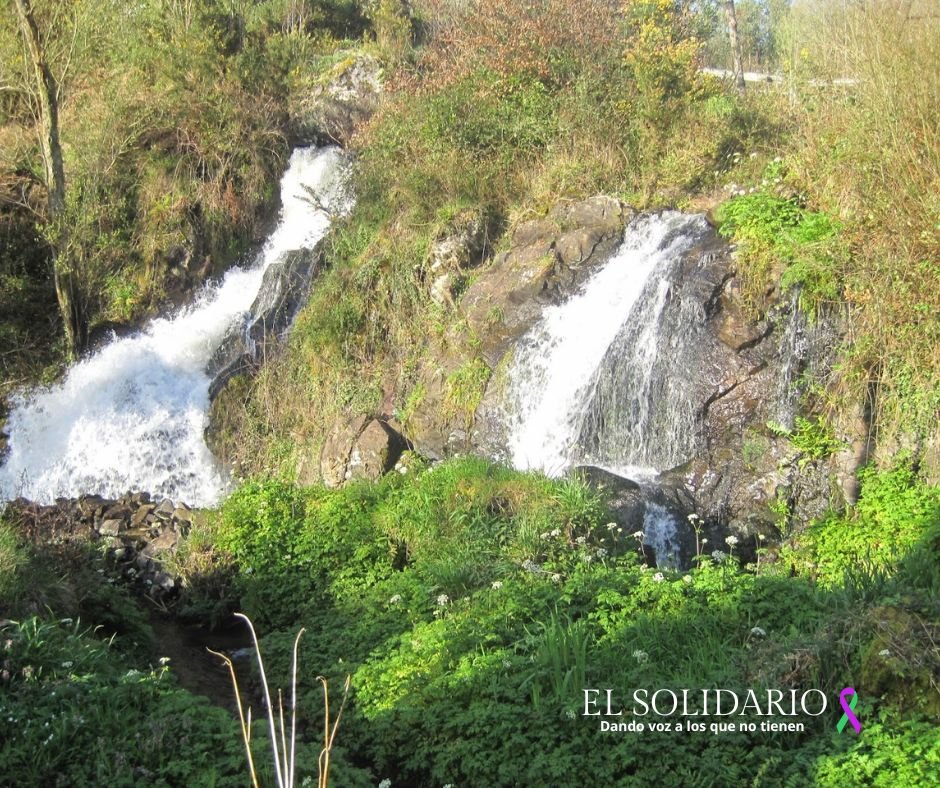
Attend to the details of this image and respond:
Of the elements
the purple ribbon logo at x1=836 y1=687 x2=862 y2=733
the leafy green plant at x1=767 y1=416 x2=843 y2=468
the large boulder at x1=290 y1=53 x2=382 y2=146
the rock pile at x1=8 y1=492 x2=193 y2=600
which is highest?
the large boulder at x1=290 y1=53 x2=382 y2=146

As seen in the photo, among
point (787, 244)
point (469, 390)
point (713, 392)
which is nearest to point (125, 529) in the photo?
point (469, 390)

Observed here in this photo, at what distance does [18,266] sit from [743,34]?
2301 cm

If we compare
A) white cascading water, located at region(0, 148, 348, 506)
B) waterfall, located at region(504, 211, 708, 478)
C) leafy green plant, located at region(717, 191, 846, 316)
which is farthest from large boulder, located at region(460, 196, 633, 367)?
white cascading water, located at region(0, 148, 348, 506)

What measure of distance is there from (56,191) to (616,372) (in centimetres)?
908

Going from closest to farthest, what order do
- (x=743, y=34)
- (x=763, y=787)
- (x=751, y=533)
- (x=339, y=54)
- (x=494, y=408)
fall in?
(x=763, y=787)
(x=751, y=533)
(x=494, y=408)
(x=339, y=54)
(x=743, y=34)

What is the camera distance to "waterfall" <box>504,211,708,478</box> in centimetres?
959

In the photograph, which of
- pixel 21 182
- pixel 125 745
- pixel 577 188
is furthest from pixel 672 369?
pixel 21 182

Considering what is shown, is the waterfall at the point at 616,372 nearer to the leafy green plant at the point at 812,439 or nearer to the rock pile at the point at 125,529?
the leafy green plant at the point at 812,439

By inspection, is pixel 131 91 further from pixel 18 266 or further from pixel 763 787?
pixel 763 787

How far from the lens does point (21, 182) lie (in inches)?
583

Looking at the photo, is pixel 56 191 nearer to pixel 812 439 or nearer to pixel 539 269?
pixel 539 269

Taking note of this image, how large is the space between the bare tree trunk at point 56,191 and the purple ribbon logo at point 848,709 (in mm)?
12170

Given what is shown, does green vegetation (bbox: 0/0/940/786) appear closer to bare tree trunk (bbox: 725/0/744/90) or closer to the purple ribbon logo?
the purple ribbon logo

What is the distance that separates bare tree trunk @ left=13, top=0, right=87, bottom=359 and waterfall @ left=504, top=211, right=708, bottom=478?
731cm
